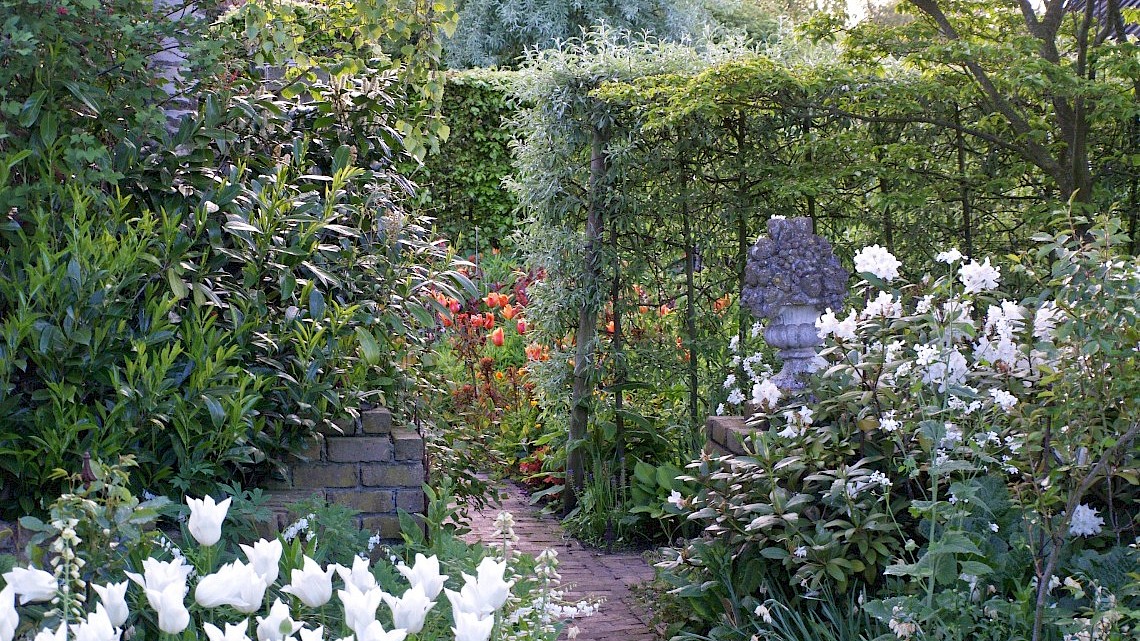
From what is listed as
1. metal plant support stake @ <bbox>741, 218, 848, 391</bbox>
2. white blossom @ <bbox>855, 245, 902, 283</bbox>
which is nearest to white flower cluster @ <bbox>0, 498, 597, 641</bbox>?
white blossom @ <bbox>855, 245, 902, 283</bbox>

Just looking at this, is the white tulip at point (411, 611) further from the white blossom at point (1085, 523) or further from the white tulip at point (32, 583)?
the white blossom at point (1085, 523)

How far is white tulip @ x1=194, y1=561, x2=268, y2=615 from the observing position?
132 cm

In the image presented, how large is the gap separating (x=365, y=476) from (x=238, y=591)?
1835 mm

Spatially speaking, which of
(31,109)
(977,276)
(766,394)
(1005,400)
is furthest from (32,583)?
(766,394)

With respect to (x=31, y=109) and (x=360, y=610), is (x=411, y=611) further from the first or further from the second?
(x=31, y=109)

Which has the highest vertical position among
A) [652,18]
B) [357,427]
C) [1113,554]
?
[652,18]

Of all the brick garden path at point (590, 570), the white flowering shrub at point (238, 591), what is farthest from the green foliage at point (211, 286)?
the brick garden path at point (590, 570)

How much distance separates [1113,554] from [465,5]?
1407 cm

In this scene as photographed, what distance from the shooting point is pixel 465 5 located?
49.9 ft

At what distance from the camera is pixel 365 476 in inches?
125

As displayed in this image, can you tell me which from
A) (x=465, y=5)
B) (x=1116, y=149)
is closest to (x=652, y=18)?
(x=465, y=5)

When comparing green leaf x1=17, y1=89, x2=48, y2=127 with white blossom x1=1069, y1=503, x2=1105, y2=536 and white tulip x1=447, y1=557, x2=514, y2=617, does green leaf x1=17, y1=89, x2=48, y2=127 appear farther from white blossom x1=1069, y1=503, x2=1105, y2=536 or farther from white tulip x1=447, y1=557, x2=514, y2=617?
white blossom x1=1069, y1=503, x2=1105, y2=536

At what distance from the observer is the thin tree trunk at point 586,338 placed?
5.15m

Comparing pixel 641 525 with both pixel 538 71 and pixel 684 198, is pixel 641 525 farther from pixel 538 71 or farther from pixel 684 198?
pixel 538 71
